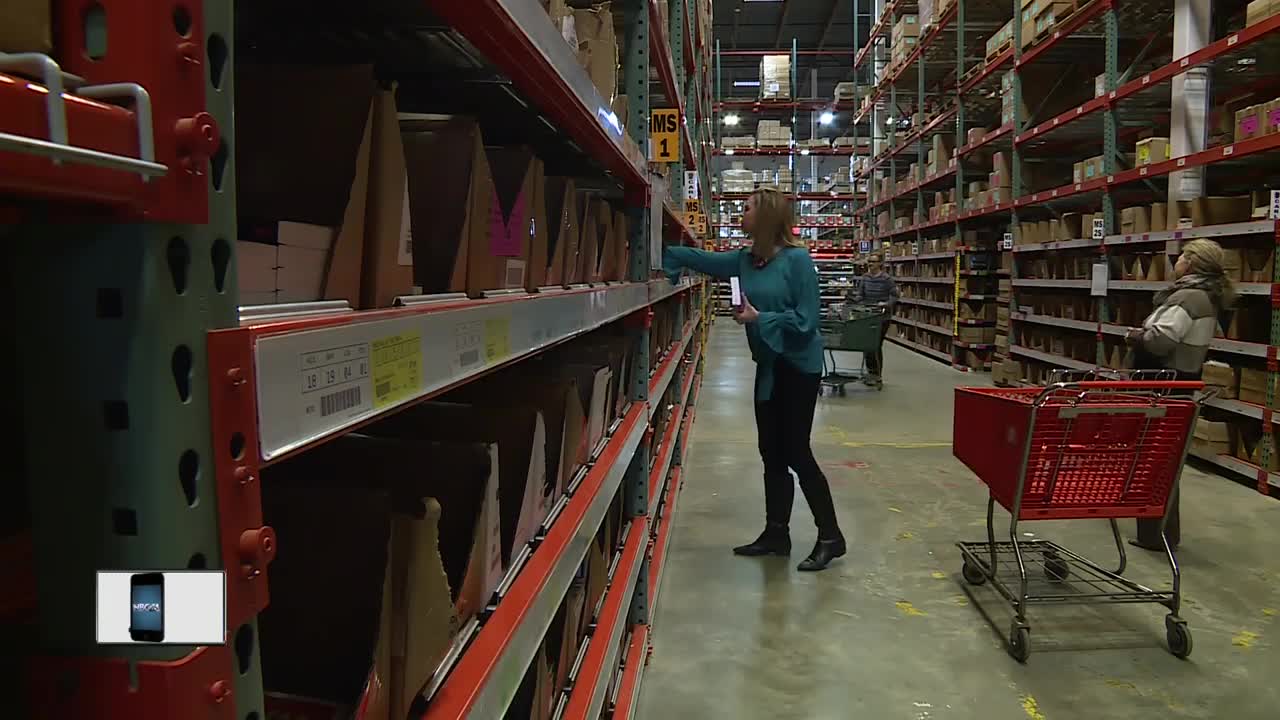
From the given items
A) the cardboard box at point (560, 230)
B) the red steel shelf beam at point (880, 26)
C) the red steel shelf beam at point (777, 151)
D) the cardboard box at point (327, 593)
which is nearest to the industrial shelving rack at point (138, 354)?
the cardboard box at point (327, 593)

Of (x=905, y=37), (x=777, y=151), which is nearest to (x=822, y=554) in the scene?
(x=905, y=37)

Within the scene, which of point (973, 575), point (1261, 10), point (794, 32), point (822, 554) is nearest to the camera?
point (973, 575)

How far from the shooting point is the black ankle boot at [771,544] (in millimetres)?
3682

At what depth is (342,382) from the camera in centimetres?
57

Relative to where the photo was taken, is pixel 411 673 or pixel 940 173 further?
pixel 940 173

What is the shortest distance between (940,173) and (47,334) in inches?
462

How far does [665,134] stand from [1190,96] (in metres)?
4.21

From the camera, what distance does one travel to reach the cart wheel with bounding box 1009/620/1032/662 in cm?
269

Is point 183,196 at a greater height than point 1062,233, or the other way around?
point 1062,233

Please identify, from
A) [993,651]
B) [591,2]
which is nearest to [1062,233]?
[993,651]

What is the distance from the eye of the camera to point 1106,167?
657 cm

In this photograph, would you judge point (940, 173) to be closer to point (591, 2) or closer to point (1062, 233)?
point (1062, 233)

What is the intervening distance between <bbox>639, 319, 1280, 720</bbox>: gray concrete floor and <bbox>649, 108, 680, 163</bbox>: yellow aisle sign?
1715 millimetres

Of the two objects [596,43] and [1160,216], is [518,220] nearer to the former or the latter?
[596,43]
